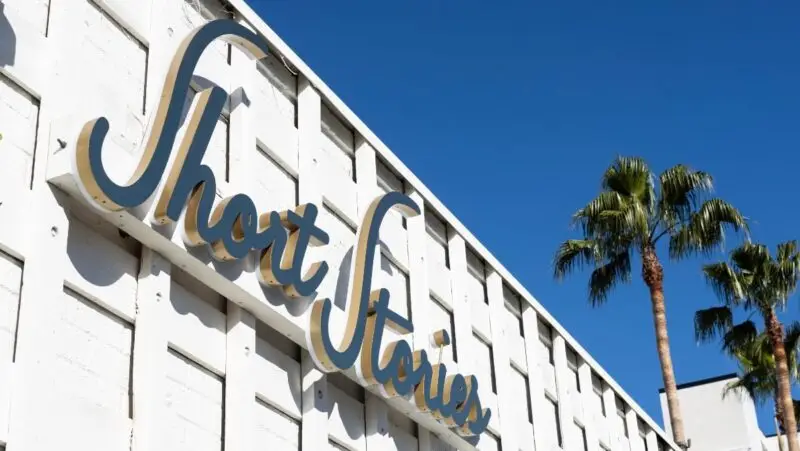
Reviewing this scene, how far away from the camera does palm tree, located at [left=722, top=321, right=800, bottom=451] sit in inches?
1481

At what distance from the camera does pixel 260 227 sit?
12102 millimetres

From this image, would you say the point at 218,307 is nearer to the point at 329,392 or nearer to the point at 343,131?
the point at 329,392

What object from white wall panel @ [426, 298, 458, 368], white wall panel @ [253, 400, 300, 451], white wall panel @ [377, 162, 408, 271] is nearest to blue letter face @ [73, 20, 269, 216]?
white wall panel @ [253, 400, 300, 451]

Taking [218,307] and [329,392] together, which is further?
[329,392]

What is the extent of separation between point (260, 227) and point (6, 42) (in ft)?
10.7

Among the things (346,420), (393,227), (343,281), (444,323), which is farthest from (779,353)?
(346,420)

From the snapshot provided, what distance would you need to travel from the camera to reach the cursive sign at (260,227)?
10.3 meters

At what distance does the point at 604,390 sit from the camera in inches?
887

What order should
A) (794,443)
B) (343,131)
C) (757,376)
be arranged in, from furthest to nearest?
(757,376), (794,443), (343,131)

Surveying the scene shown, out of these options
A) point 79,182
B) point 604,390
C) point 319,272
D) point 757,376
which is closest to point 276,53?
point 319,272

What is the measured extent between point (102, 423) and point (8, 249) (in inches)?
59.0

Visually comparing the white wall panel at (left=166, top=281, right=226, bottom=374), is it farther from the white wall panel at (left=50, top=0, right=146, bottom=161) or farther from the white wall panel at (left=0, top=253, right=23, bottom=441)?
the white wall panel at (left=0, top=253, right=23, bottom=441)

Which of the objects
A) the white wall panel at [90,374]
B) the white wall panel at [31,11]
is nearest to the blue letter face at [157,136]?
the white wall panel at [90,374]

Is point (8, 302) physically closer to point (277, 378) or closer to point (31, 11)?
point (31, 11)
